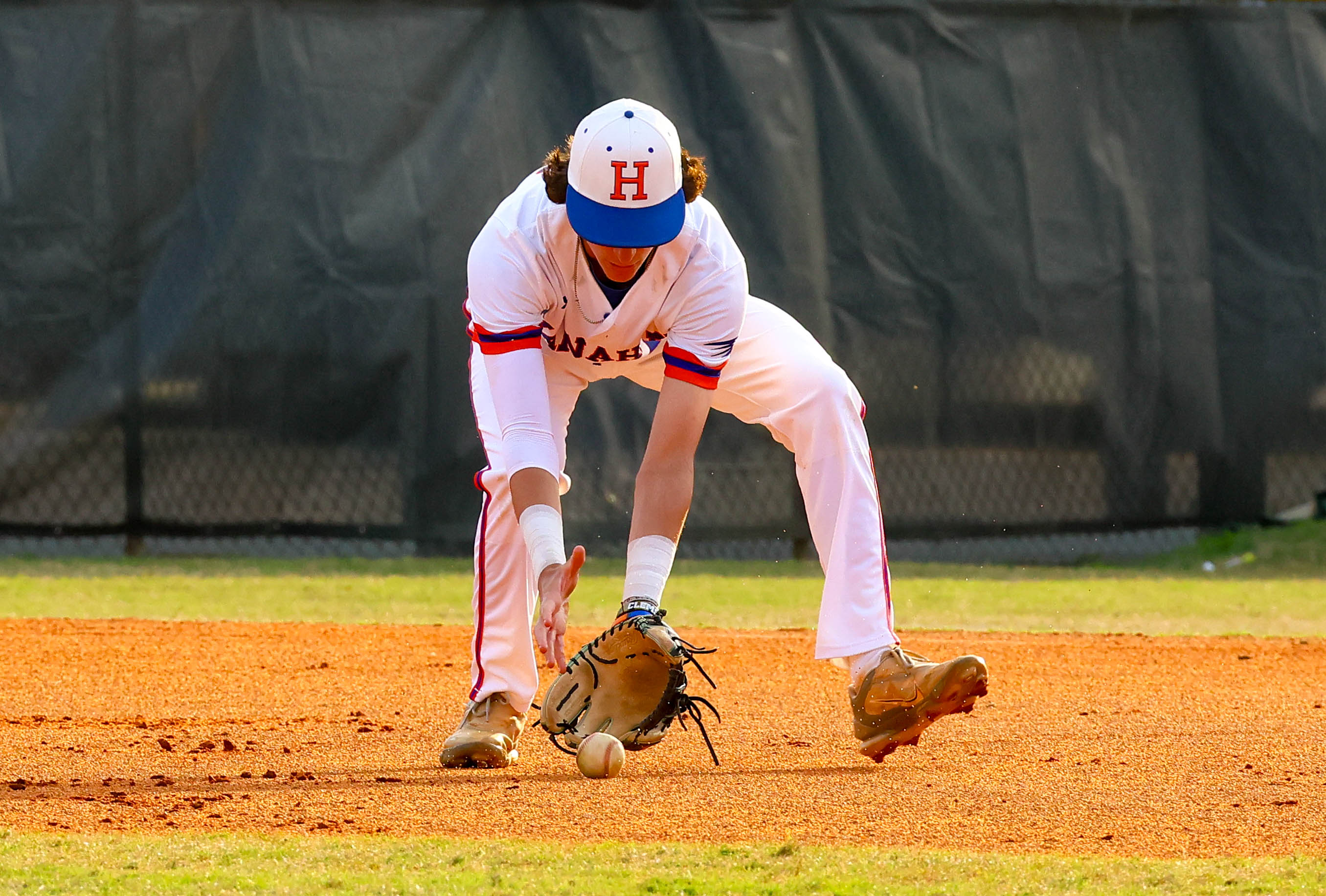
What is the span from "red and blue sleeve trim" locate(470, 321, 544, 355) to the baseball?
2.81ft

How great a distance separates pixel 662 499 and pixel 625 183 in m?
0.69

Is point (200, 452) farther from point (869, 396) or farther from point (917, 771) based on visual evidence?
point (917, 771)

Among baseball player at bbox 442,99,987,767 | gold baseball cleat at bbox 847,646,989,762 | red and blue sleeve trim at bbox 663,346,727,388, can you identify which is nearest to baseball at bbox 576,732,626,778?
baseball player at bbox 442,99,987,767

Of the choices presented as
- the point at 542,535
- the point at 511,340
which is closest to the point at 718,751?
the point at 542,535

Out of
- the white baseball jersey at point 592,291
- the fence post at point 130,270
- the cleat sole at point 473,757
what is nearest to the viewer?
the white baseball jersey at point 592,291

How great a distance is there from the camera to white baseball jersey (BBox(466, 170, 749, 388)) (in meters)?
3.51

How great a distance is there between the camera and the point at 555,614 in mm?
3119

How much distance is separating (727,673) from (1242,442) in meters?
4.25

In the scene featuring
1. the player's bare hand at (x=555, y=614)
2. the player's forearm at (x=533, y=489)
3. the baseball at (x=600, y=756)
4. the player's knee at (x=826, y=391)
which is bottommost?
the baseball at (x=600, y=756)

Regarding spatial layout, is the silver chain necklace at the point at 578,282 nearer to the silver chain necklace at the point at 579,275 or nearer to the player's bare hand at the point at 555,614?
the silver chain necklace at the point at 579,275


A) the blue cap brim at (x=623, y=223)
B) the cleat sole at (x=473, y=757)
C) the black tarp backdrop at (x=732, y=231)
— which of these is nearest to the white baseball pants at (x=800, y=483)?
the cleat sole at (x=473, y=757)

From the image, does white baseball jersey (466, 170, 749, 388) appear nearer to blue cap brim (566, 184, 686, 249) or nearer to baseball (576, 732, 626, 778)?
blue cap brim (566, 184, 686, 249)

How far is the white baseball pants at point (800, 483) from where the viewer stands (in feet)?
12.3

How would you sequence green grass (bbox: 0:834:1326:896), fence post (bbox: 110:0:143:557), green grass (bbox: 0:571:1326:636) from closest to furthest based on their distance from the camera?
green grass (bbox: 0:834:1326:896) < green grass (bbox: 0:571:1326:636) < fence post (bbox: 110:0:143:557)
